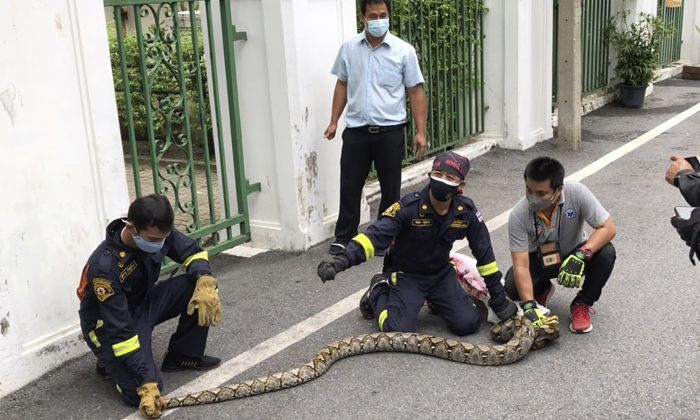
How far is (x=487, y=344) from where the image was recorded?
505cm

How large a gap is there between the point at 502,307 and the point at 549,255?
1.62 feet

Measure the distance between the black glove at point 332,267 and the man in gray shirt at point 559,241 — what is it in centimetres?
118

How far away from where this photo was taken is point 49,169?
4.79 metres

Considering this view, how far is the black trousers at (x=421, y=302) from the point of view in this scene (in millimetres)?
5129

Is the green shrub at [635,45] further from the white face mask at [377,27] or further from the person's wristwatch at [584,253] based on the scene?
the person's wristwatch at [584,253]

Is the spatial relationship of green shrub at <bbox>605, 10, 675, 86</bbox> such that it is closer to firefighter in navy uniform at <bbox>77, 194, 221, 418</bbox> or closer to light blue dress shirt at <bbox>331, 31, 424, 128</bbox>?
light blue dress shirt at <bbox>331, 31, 424, 128</bbox>

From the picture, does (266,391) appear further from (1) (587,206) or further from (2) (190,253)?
(1) (587,206)

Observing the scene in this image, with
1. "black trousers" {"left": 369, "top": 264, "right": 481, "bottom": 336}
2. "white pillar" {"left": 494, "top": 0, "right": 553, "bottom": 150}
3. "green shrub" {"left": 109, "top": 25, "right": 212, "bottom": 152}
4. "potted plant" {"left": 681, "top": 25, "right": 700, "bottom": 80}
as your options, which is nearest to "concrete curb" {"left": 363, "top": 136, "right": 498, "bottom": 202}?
"white pillar" {"left": 494, "top": 0, "right": 553, "bottom": 150}

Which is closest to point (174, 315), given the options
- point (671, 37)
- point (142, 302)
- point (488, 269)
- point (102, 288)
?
point (142, 302)

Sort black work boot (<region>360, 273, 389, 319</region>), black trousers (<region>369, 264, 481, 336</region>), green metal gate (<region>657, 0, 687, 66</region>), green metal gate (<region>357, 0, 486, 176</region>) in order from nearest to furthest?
black trousers (<region>369, 264, 481, 336</region>) → black work boot (<region>360, 273, 389, 319</region>) → green metal gate (<region>357, 0, 486, 176</region>) → green metal gate (<region>657, 0, 687, 66</region>)

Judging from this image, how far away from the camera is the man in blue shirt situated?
6.76m

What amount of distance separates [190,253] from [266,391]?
95 cm

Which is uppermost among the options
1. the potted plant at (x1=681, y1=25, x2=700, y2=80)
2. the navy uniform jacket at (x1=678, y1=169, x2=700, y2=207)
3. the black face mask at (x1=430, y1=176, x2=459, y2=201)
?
the navy uniform jacket at (x1=678, y1=169, x2=700, y2=207)

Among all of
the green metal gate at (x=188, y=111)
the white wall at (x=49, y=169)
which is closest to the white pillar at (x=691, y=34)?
the green metal gate at (x=188, y=111)
